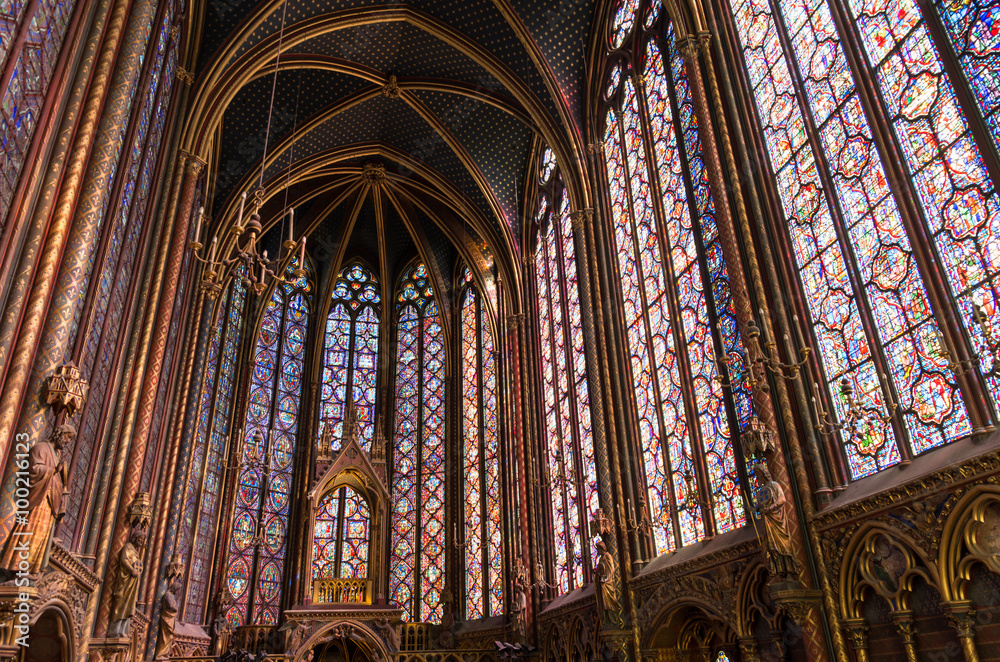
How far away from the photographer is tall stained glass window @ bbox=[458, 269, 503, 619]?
1947 cm

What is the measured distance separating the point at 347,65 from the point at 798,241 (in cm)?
1233

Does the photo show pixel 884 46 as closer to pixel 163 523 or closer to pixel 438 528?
pixel 163 523

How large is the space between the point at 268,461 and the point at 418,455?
4.39 metres

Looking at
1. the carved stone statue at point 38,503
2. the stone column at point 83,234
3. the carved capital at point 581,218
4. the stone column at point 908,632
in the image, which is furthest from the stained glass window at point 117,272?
the stone column at point 908,632

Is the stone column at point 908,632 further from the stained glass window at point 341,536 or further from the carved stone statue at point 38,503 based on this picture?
the stained glass window at point 341,536

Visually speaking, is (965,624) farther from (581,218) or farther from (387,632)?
(387,632)

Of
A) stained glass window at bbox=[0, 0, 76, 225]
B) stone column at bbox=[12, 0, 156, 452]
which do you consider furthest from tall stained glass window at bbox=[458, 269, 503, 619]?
stained glass window at bbox=[0, 0, 76, 225]

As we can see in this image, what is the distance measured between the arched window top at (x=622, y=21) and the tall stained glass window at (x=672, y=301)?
6 cm

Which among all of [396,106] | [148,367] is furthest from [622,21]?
[148,367]

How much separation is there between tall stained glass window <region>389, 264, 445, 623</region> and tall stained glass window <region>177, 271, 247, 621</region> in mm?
4907

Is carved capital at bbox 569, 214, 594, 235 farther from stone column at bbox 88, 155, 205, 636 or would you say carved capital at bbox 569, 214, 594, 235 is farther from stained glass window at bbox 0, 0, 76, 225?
stained glass window at bbox 0, 0, 76, 225

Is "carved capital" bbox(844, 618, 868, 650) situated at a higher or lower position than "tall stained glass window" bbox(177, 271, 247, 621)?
lower

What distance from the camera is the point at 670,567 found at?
10.6 meters

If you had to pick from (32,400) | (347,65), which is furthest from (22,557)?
(347,65)
